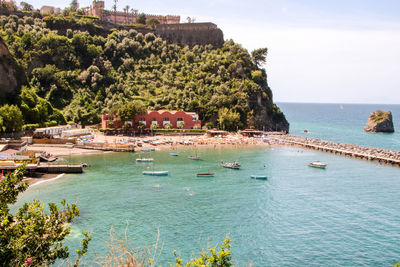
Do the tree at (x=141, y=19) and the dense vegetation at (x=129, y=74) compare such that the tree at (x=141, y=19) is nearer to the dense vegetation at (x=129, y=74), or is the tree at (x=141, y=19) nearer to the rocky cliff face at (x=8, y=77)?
the dense vegetation at (x=129, y=74)

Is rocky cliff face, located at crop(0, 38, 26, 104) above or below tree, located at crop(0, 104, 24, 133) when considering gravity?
above

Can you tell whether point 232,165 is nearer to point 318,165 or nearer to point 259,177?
point 259,177

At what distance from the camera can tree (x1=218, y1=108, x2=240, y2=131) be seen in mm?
117312

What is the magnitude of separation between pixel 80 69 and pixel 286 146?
86.4 metres

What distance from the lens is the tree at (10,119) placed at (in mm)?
83750

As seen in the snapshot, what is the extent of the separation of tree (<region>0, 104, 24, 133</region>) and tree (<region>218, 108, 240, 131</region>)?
6063cm

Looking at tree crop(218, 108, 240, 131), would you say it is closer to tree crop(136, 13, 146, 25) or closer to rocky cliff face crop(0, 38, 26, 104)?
rocky cliff face crop(0, 38, 26, 104)

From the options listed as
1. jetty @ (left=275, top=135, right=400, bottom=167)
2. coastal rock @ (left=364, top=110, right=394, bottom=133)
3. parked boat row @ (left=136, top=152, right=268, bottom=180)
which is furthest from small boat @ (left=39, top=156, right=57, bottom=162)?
coastal rock @ (left=364, top=110, right=394, bottom=133)

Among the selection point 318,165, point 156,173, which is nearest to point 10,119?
point 156,173

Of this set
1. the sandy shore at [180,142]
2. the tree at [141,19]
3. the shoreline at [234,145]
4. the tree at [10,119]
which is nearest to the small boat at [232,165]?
the shoreline at [234,145]

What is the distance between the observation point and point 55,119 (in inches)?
4279

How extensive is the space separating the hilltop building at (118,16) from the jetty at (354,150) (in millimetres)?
108462

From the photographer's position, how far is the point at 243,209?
47.5 m

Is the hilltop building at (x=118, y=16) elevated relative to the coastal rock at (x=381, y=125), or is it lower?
elevated
